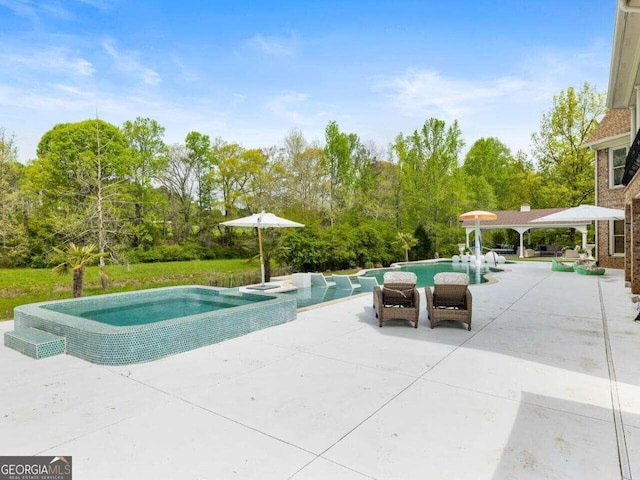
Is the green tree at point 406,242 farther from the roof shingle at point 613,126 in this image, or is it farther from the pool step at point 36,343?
the pool step at point 36,343

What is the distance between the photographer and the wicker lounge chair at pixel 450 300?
6402 mm

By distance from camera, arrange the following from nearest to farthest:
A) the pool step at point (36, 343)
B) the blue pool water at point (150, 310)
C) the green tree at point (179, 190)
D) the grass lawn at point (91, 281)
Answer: the pool step at point (36, 343) < the blue pool water at point (150, 310) < the grass lawn at point (91, 281) < the green tree at point (179, 190)

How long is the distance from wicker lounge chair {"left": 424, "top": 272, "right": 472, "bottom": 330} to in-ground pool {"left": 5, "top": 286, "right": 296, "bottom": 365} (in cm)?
280

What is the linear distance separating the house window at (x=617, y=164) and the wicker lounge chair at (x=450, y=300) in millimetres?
14248

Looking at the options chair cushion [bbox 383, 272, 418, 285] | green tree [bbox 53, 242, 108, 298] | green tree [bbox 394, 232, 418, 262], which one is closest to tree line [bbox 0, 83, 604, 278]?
green tree [bbox 394, 232, 418, 262]

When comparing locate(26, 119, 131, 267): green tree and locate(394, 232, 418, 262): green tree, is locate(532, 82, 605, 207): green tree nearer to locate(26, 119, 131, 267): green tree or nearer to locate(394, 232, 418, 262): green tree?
locate(394, 232, 418, 262): green tree

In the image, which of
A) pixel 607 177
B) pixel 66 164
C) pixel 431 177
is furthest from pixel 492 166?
pixel 66 164

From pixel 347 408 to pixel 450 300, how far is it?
156 inches

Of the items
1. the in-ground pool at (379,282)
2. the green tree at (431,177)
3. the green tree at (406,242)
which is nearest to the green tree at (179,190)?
the green tree at (406,242)

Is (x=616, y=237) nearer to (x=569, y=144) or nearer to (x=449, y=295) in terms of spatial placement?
(x=449, y=295)

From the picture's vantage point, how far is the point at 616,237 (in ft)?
51.9

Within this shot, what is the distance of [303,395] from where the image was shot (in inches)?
150

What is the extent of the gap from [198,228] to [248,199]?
5430 mm

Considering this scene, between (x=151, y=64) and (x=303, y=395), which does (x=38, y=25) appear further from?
(x=303, y=395)
